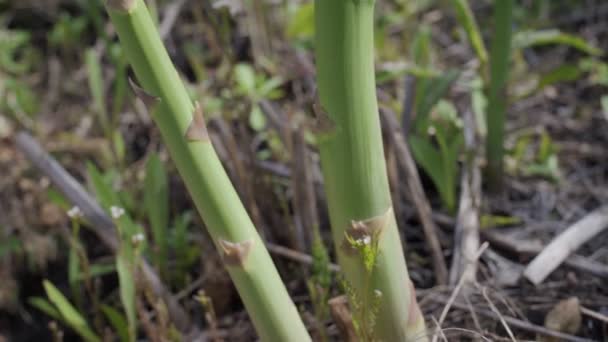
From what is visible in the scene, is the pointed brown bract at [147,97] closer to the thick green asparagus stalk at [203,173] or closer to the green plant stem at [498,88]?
the thick green asparagus stalk at [203,173]

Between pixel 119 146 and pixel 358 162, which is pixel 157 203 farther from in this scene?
pixel 358 162

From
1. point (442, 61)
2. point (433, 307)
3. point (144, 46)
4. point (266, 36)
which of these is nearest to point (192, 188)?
point (144, 46)

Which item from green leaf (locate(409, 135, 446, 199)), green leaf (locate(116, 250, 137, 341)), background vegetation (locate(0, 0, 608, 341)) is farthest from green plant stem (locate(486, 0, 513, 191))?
green leaf (locate(116, 250, 137, 341))

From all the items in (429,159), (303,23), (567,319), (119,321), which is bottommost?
(567,319)

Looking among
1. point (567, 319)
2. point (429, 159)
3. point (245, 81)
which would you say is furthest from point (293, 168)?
point (567, 319)

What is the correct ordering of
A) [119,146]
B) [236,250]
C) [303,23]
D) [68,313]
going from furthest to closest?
[303,23]
[119,146]
[68,313]
[236,250]

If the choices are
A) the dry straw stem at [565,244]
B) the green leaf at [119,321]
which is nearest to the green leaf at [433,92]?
the dry straw stem at [565,244]
